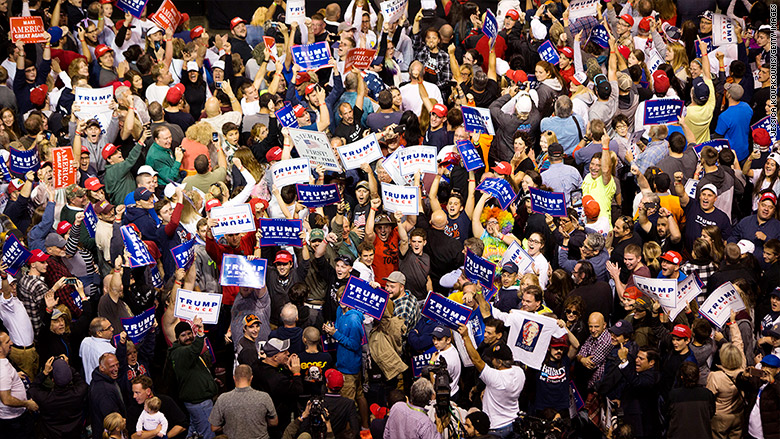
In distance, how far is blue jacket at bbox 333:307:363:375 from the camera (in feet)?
34.3

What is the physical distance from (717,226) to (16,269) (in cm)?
762

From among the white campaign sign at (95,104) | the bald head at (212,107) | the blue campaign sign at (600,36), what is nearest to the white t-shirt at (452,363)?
the bald head at (212,107)

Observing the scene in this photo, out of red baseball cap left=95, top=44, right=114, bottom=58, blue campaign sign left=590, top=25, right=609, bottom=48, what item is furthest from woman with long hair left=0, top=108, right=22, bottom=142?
blue campaign sign left=590, top=25, right=609, bottom=48

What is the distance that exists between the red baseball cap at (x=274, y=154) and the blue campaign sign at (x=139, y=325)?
9.93ft

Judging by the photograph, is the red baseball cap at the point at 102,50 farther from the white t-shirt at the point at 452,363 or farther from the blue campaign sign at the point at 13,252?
the white t-shirt at the point at 452,363

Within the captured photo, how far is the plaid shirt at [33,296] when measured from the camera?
419 inches

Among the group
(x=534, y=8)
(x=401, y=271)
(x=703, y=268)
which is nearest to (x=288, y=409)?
(x=401, y=271)

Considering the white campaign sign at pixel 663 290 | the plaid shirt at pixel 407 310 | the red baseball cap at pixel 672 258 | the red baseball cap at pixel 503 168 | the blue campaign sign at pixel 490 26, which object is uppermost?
the blue campaign sign at pixel 490 26

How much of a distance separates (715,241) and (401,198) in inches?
137

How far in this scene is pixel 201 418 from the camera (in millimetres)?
10438

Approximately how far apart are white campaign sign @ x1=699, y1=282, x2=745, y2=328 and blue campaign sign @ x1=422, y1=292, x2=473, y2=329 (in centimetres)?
253

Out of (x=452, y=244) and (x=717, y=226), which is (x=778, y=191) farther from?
(x=452, y=244)

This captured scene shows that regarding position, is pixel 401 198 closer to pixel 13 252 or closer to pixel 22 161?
pixel 13 252

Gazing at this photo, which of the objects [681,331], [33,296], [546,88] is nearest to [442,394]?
[681,331]
